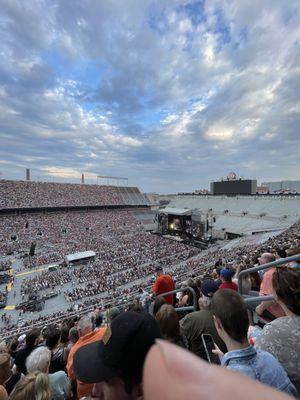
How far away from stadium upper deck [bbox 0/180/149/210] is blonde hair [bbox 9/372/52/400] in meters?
43.9

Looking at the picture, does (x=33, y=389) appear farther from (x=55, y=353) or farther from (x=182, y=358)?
(x=182, y=358)

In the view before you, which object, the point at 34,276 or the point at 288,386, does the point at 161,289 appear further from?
the point at 34,276

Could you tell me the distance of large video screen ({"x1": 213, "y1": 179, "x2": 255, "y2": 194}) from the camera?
48.5m

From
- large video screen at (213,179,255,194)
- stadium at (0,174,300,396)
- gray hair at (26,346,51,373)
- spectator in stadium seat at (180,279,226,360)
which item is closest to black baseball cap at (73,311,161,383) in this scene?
spectator in stadium seat at (180,279,226,360)

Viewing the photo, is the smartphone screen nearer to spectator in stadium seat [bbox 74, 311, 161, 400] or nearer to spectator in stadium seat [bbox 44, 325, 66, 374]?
spectator in stadium seat [bbox 74, 311, 161, 400]

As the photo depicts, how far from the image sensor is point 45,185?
51.5 meters

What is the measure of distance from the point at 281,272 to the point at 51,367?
3.37 metres

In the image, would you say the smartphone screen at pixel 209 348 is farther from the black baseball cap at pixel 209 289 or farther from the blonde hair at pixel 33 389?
the blonde hair at pixel 33 389

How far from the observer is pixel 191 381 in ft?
1.58

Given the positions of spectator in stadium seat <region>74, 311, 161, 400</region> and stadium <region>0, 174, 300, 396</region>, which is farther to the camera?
stadium <region>0, 174, 300, 396</region>

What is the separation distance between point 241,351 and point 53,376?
2415mm

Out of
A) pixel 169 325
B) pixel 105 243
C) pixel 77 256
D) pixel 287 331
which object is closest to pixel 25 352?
pixel 169 325

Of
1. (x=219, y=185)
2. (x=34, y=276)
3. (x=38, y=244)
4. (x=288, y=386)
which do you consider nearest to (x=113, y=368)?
(x=288, y=386)

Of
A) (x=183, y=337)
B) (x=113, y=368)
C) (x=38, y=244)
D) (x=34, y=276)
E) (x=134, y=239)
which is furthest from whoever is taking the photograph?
(x=134, y=239)
